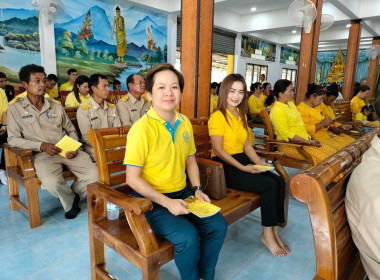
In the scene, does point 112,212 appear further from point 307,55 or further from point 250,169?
point 307,55

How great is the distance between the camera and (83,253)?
197 centimetres

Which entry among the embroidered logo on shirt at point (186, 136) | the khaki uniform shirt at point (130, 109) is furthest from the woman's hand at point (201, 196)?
the khaki uniform shirt at point (130, 109)

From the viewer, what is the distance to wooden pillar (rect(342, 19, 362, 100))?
7609 millimetres

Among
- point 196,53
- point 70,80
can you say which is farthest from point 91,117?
point 70,80

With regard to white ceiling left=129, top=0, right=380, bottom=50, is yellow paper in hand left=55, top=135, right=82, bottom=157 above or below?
below

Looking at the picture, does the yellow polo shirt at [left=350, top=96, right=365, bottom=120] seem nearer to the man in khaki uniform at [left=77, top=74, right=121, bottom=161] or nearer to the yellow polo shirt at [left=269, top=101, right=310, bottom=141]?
the yellow polo shirt at [left=269, top=101, right=310, bottom=141]

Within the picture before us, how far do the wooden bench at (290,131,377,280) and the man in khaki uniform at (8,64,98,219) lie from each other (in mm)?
2052

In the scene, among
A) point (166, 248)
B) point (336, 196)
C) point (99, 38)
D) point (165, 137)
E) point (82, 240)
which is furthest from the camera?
point (99, 38)

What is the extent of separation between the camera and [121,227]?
4.96 feet

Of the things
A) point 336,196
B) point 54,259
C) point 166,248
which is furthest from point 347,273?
point 54,259

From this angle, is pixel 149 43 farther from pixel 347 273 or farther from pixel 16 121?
pixel 347 273

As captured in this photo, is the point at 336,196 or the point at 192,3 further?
the point at 192,3

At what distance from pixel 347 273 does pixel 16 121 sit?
263 cm

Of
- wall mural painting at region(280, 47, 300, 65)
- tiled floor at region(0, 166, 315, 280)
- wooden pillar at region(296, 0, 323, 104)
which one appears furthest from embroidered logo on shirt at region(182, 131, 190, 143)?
wall mural painting at region(280, 47, 300, 65)
